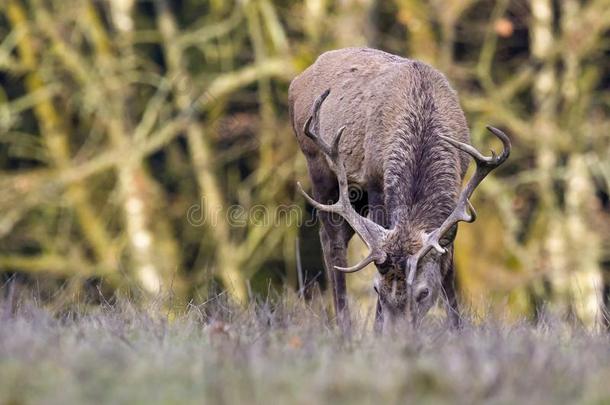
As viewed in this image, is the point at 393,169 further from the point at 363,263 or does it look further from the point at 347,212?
the point at 363,263

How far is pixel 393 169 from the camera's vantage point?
7930mm

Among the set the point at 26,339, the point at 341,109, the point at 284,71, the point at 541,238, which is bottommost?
the point at 541,238

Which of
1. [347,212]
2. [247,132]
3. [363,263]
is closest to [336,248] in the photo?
[347,212]

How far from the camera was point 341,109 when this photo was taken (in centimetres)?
885

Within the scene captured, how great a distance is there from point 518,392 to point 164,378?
1151 millimetres

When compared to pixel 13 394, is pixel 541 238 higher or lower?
lower

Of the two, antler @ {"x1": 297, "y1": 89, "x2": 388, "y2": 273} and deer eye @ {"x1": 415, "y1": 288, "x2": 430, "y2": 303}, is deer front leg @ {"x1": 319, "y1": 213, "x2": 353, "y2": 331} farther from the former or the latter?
deer eye @ {"x1": 415, "y1": 288, "x2": 430, "y2": 303}

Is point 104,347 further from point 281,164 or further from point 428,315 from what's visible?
point 281,164

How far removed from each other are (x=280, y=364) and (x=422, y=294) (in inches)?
117

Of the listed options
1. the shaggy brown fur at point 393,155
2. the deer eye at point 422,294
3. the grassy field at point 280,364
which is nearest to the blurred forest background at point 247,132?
the shaggy brown fur at point 393,155

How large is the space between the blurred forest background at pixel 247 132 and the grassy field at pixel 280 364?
33.2 ft

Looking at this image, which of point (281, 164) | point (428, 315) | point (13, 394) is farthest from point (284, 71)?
point (13, 394)

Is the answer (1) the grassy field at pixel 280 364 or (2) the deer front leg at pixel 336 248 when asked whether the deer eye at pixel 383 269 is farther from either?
(2) the deer front leg at pixel 336 248

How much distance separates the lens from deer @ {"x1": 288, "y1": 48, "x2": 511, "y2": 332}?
24.2 ft
